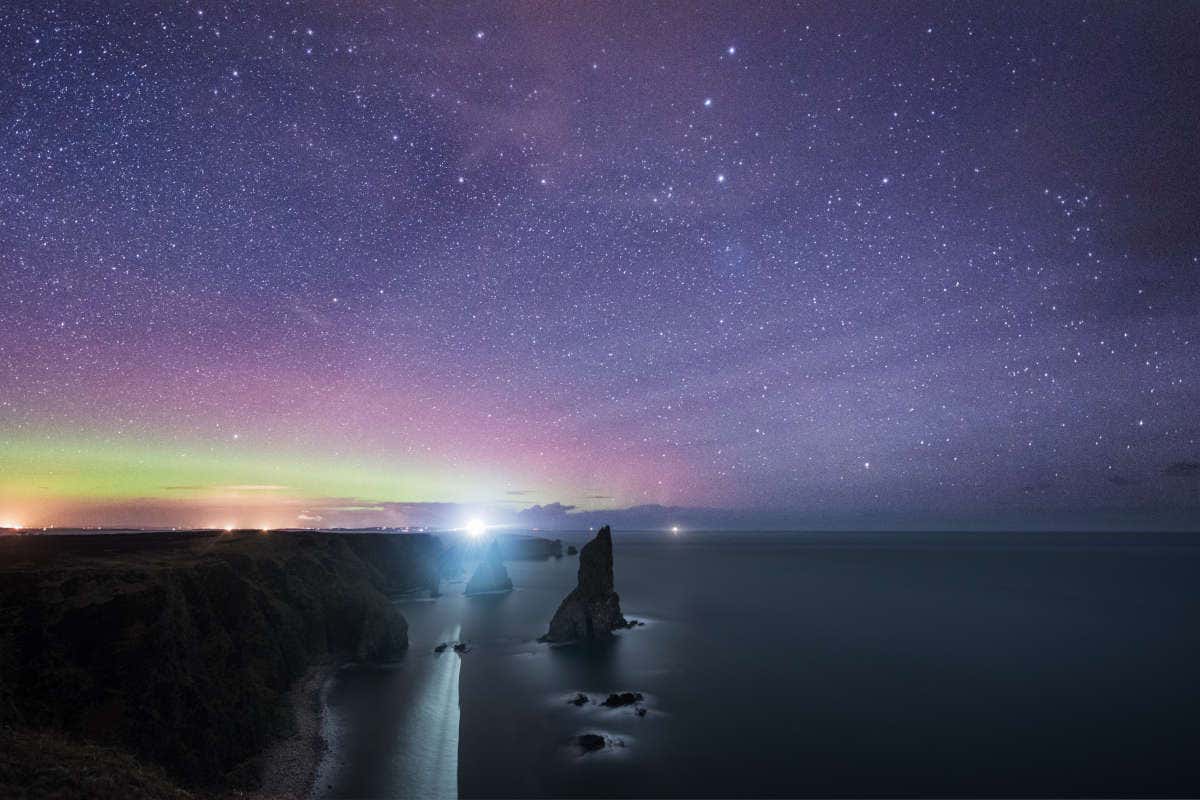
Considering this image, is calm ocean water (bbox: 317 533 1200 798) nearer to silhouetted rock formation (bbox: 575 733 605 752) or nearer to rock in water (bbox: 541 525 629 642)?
silhouetted rock formation (bbox: 575 733 605 752)

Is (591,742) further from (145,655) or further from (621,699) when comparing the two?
(145,655)

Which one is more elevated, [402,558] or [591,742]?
[402,558]

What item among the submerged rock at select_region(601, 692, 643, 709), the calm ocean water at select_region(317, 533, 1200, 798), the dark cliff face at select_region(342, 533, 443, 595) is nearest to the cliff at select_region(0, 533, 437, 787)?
the calm ocean water at select_region(317, 533, 1200, 798)

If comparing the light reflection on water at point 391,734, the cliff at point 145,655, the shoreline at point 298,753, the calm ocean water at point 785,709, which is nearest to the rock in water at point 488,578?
the calm ocean water at point 785,709

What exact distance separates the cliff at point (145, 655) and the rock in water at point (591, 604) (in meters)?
31.5

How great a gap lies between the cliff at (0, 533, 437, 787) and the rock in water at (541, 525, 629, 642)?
104 feet

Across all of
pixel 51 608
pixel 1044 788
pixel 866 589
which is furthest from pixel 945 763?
pixel 866 589

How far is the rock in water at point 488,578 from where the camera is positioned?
375 feet

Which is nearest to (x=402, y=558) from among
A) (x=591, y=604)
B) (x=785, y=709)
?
(x=591, y=604)

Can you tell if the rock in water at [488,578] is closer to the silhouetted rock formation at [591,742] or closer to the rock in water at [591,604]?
the rock in water at [591,604]

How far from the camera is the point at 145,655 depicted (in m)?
26.5

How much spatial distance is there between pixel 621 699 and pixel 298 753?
2352cm

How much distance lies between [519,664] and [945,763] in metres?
36.3

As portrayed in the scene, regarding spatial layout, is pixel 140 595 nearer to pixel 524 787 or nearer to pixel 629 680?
pixel 524 787
